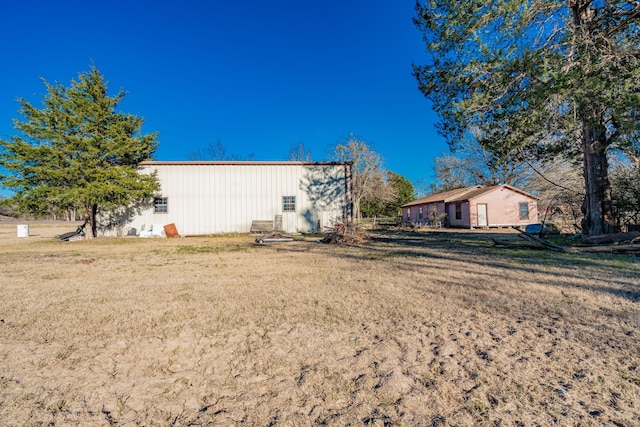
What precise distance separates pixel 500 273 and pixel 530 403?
180 inches

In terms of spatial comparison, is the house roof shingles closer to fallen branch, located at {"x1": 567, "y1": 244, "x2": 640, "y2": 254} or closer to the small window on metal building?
the small window on metal building

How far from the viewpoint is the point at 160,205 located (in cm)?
1720

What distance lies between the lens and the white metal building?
17219mm

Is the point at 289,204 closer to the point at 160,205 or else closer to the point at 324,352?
the point at 160,205

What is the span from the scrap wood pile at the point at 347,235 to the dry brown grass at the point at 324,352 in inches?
267

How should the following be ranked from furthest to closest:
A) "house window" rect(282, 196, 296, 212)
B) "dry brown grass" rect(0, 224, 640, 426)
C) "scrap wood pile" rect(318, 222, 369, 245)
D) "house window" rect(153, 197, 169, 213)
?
Answer: "house window" rect(282, 196, 296, 212) → "house window" rect(153, 197, 169, 213) → "scrap wood pile" rect(318, 222, 369, 245) → "dry brown grass" rect(0, 224, 640, 426)

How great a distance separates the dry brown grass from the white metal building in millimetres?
11999

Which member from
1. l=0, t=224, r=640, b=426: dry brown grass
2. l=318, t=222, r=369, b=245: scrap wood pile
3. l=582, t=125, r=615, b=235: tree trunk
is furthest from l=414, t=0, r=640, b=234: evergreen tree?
l=318, t=222, r=369, b=245: scrap wood pile

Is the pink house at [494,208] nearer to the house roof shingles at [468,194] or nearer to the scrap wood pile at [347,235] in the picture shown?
the house roof shingles at [468,194]

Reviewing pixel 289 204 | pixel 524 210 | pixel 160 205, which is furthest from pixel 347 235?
pixel 524 210

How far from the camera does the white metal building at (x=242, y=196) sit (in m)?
17.2

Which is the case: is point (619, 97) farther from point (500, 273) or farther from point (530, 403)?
point (530, 403)

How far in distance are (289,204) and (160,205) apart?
23.5 ft

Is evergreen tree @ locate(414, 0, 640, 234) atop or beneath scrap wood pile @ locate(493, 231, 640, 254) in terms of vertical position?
atop
